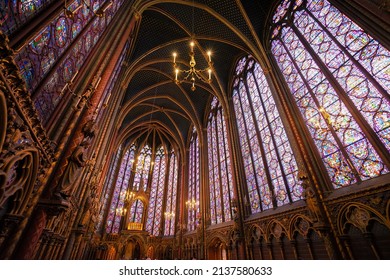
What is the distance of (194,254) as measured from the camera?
1272cm

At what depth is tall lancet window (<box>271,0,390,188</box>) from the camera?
16.5 feet

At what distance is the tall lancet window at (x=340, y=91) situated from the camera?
16.5 ft

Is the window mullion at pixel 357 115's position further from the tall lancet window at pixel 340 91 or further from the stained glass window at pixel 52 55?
the stained glass window at pixel 52 55

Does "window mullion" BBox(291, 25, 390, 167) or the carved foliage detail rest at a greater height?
"window mullion" BBox(291, 25, 390, 167)

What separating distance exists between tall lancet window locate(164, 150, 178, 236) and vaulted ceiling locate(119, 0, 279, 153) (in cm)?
668

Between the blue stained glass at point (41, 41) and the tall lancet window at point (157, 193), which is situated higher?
the tall lancet window at point (157, 193)

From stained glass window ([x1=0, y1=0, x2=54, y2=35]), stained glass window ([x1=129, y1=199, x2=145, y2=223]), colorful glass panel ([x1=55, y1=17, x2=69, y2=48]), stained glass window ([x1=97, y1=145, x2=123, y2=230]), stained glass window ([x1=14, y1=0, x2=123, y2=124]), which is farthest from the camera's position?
stained glass window ([x1=129, y1=199, x2=145, y2=223])

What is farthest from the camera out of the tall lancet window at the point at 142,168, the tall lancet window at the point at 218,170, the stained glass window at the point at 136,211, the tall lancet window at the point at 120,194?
the tall lancet window at the point at 142,168

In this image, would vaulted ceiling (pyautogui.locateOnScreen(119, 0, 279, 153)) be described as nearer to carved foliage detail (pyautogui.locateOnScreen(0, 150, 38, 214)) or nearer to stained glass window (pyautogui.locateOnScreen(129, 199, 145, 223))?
stained glass window (pyautogui.locateOnScreen(129, 199, 145, 223))

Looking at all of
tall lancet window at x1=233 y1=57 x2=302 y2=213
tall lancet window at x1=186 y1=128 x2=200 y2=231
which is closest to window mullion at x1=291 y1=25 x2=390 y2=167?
tall lancet window at x1=233 y1=57 x2=302 y2=213

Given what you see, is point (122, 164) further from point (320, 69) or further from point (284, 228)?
point (320, 69)

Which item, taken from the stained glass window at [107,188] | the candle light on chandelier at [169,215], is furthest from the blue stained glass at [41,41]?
the stained glass window at [107,188]

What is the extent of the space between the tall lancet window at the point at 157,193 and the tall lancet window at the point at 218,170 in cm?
799
